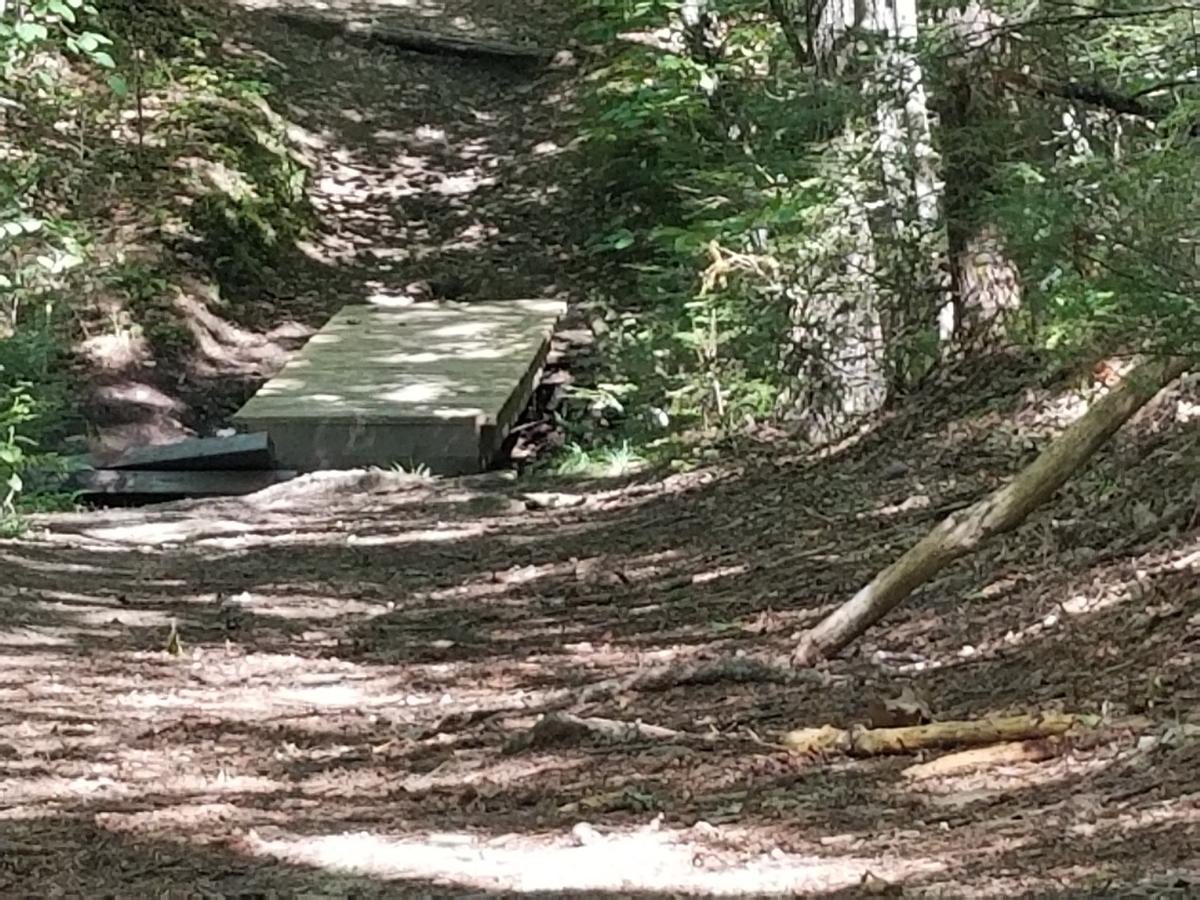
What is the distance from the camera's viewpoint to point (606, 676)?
18.0 ft

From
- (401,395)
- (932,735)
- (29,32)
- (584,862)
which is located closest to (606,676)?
(932,735)

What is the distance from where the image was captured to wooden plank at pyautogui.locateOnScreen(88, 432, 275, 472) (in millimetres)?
10898

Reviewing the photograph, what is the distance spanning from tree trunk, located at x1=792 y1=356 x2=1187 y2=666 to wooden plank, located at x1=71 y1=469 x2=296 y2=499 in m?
6.33

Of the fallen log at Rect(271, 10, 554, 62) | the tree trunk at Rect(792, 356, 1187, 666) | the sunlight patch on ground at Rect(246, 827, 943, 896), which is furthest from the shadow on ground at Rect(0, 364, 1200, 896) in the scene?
the fallen log at Rect(271, 10, 554, 62)

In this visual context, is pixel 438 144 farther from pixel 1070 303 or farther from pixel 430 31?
pixel 1070 303

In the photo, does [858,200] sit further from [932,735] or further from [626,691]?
[932,735]

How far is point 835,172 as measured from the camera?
805 cm

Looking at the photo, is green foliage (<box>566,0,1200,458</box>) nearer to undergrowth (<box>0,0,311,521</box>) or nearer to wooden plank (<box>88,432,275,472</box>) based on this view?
wooden plank (<box>88,432,275,472</box>)

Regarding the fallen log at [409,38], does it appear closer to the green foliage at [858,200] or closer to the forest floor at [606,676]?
the green foliage at [858,200]

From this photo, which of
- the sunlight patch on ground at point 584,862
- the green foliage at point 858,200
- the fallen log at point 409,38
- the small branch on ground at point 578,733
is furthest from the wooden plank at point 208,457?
the fallen log at point 409,38

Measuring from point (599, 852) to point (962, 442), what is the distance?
4.48 m

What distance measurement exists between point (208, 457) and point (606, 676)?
6.03 m

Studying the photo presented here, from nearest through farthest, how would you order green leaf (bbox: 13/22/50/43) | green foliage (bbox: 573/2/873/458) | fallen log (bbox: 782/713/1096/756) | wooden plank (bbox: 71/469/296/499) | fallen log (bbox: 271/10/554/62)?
1. fallen log (bbox: 782/713/1096/756)
2. green leaf (bbox: 13/22/50/43)
3. green foliage (bbox: 573/2/873/458)
4. wooden plank (bbox: 71/469/296/499)
5. fallen log (bbox: 271/10/554/62)

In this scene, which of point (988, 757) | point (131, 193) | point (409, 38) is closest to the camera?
point (988, 757)
